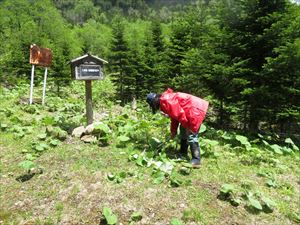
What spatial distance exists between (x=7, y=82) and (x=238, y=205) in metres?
17.3

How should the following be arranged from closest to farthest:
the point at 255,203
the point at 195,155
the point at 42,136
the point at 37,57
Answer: the point at 255,203 < the point at 195,155 < the point at 42,136 < the point at 37,57

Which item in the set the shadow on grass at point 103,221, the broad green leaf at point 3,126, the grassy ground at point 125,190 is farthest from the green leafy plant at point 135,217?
the broad green leaf at point 3,126

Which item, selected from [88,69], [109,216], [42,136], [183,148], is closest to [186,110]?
[183,148]

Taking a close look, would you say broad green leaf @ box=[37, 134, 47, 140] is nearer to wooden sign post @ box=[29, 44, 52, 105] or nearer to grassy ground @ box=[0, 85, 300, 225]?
grassy ground @ box=[0, 85, 300, 225]

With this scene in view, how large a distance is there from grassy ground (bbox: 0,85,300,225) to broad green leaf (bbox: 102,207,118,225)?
0.23 metres

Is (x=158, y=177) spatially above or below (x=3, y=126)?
below

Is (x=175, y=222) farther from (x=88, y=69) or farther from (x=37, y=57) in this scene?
(x=37, y=57)

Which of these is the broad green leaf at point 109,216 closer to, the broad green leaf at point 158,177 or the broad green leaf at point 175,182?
the broad green leaf at point 158,177

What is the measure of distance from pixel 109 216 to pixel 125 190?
2.90ft

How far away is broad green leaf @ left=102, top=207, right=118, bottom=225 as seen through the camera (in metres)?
4.07

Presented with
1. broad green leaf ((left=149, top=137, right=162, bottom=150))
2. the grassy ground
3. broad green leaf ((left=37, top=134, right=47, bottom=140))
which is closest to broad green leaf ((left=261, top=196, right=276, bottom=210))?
the grassy ground

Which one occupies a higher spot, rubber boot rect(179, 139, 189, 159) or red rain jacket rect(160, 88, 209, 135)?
red rain jacket rect(160, 88, 209, 135)

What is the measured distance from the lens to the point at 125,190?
197 inches

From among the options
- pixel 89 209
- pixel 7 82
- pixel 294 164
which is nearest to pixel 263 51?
pixel 294 164
